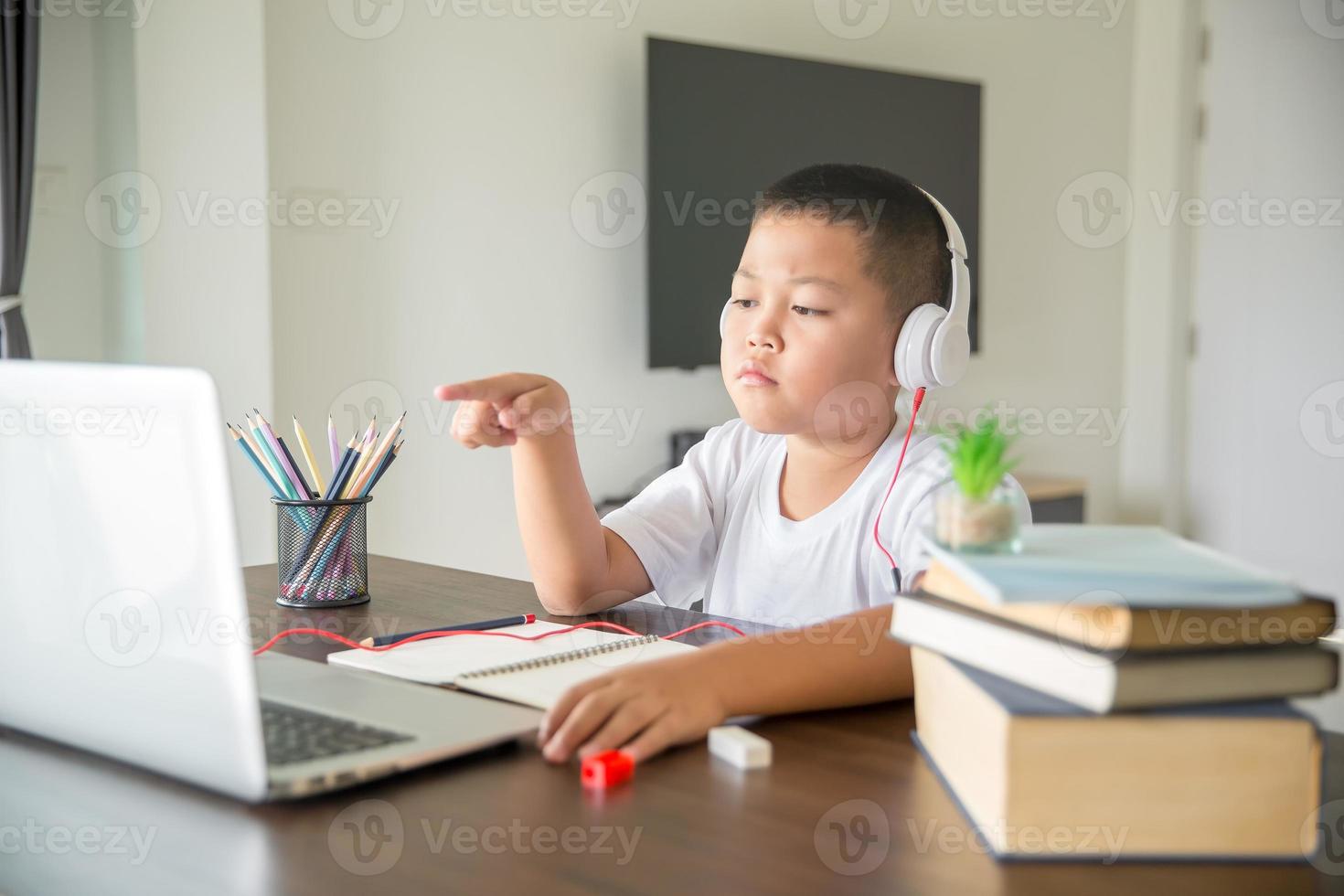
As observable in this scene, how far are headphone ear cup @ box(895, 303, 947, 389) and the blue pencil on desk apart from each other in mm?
446

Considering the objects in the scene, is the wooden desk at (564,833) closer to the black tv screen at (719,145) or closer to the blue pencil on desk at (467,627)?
the blue pencil on desk at (467,627)

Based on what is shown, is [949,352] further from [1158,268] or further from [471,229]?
[1158,268]

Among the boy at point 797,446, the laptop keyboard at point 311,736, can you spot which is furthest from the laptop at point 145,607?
the boy at point 797,446

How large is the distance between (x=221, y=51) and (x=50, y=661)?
A: 2.13 metres

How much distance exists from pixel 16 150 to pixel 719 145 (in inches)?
66.6

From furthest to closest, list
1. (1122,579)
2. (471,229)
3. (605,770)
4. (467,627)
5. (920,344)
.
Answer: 1. (471,229)
2. (920,344)
3. (467,627)
4. (605,770)
5. (1122,579)

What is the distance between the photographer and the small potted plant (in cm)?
69

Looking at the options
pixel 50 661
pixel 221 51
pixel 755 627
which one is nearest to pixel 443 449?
pixel 221 51

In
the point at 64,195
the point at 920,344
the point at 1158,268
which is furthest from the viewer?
the point at 1158,268

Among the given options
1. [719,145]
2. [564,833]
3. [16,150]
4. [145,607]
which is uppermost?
[719,145]

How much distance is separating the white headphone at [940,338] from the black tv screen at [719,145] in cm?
208

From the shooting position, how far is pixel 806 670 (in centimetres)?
89

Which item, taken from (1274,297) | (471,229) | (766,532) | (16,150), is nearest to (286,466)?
(766,532)

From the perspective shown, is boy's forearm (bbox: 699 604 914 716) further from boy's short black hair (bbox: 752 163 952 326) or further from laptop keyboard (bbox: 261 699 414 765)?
boy's short black hair (bbox: 752 163 952 326)
